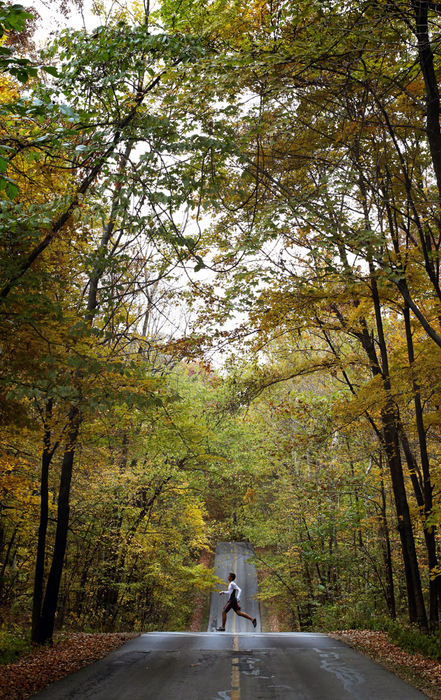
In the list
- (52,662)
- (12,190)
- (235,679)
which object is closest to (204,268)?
(12,190)

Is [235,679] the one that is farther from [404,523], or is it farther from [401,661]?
[404,523]

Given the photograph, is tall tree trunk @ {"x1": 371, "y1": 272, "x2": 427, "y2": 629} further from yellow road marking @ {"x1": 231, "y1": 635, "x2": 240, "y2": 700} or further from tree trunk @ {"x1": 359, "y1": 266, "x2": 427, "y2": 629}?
yellow road marking @ {"x1": 231, "y1": 635, "x2": 240, "y2": 700}

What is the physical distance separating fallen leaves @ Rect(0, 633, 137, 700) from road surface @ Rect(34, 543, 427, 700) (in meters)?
0.23

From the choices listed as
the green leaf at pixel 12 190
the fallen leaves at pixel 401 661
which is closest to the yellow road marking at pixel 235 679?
the fallen leaves at pixel 401 661

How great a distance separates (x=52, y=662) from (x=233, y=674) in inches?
125

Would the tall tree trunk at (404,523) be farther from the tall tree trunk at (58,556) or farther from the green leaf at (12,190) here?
the green leaf at (12,190)

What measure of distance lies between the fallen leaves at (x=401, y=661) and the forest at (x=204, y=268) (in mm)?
1166

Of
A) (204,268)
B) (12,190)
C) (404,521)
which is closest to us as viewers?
(12,190)

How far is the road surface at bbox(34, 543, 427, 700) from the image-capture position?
595cm

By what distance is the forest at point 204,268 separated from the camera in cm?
592

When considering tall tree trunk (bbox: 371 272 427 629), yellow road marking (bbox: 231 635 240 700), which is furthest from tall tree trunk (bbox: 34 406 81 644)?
tall tree trunk (bbox: 371 272 427 629)

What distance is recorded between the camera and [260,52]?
5.88 metres

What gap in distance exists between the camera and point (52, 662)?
8.01 metres

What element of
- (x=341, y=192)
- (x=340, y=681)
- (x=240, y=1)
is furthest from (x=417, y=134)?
(x=340, y=681)
